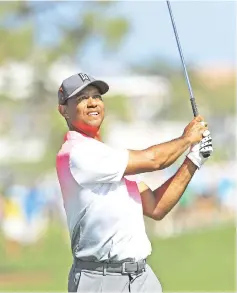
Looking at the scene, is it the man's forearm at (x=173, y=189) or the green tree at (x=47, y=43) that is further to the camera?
the green tree at (x=47, y=43)

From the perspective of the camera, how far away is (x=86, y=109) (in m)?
4.96

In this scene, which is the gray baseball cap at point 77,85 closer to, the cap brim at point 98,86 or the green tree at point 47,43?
the cap brim at point 98,86

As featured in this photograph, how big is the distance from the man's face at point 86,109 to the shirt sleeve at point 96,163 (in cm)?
9

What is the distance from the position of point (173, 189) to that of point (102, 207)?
41 centimetres

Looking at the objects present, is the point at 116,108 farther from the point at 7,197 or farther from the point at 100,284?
the point at 100,284

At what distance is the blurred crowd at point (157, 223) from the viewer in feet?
71.4

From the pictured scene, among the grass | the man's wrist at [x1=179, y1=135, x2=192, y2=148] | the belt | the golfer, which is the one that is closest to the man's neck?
the golfer

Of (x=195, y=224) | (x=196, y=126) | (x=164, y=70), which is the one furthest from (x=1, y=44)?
(x=164, y=70)

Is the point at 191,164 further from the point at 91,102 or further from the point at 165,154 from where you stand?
the point at 91,102

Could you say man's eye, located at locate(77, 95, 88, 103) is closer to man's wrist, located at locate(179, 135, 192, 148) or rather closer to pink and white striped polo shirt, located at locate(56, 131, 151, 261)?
pink and white striped polo shirt, located at locate(56, 131, 151, 261)

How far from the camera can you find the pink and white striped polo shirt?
15.9 feet

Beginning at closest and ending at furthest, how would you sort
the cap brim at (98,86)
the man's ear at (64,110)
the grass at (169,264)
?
the cap brim at (98,86) → the man's ear at (64,110) → the grass at (169,264)

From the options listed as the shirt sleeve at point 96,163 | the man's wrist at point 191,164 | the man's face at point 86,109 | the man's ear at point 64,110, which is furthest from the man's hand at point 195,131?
the man's ear at point 64,110

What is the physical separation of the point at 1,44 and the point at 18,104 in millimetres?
1734
